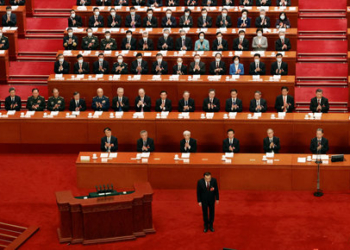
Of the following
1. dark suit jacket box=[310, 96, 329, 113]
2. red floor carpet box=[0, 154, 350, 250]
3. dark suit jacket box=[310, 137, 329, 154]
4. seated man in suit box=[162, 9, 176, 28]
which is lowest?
red floor carpet box=[0, 154, 350, 250]

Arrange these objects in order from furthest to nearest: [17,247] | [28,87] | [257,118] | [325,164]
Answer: [28,87] < [257,118] < [325,164] < [17,247]

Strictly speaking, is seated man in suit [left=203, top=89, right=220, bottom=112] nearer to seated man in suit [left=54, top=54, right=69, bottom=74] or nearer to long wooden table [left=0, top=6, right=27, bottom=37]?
seated man in suit [left=54, top=54, right=69, bottom=74]

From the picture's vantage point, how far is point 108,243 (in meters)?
9.52

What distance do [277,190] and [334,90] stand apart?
3.49m

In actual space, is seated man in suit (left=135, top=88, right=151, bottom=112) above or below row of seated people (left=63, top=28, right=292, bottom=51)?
below

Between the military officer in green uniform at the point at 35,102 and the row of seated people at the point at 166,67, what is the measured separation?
1064 mm

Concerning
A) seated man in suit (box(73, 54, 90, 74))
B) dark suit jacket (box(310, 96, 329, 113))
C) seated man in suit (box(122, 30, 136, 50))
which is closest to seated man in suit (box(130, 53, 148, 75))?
seated man in suit (box(122, 30, 136, 50))

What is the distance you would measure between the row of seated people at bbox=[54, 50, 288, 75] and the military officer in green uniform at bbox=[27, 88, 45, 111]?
106 cm

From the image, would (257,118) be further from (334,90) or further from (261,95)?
(334,90)

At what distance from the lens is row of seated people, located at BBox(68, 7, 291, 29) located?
48.6ft

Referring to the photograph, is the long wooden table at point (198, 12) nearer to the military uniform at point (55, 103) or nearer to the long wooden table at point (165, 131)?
the military uniform at point (55, 103)

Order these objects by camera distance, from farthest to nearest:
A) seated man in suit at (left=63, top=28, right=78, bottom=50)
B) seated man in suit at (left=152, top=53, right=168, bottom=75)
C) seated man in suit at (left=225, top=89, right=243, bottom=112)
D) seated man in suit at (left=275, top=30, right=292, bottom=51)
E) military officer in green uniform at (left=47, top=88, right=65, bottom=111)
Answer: seated man in suit at (left=63, top=28, right=78, bottom=50) < seated man in suit at (left=275, top=30, right=292, bottom=51) < seated man in suit at (left=152, top=53, right=168, bottom=75) < military officer in green uniform at (left=47, top=88, right=65, bottom=111) < seated man in suit at (left=225, top=89, right=243, bottom=112)

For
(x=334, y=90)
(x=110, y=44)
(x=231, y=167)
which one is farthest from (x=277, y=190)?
(x=110, y=44)

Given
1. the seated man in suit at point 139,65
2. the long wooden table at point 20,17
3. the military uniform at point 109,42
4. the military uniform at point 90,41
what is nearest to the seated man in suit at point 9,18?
the long wooden table at point 20,17
